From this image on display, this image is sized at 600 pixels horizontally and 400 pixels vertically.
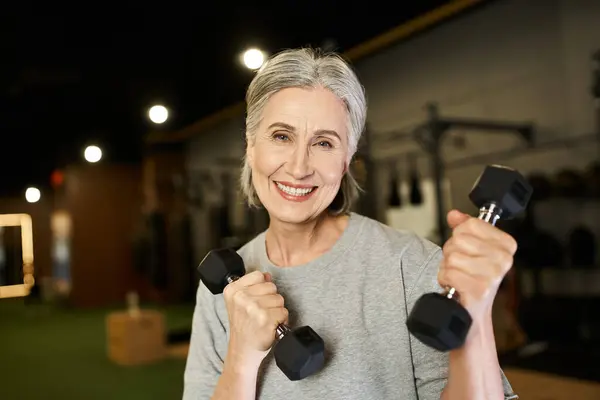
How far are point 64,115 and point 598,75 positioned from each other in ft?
19.4

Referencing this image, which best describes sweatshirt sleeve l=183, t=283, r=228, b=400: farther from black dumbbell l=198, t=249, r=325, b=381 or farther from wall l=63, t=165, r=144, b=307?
wall l=63, t=165, r=144, b=307

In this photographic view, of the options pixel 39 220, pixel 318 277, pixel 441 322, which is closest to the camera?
pixel 441 322

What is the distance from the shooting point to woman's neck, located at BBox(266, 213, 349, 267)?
122cm

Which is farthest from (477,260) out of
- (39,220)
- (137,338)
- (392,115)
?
(39,220)

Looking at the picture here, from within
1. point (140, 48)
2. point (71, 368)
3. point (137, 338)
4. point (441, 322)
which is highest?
point (140, 48)

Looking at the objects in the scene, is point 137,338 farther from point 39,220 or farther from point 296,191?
point 39,220

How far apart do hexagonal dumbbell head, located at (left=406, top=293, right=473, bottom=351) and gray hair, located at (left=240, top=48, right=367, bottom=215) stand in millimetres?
472

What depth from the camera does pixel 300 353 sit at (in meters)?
0.94

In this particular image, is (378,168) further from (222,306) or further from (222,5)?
(222,306)

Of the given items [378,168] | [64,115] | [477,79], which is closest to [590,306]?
[477,79]

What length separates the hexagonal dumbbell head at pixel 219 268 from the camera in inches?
43.4

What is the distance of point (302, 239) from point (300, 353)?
0.33 metres

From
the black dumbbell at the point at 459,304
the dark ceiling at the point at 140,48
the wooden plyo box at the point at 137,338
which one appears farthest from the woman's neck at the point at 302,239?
the wooden plyo box at the point at 137,338

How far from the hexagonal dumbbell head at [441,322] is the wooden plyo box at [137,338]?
4.93 metres
